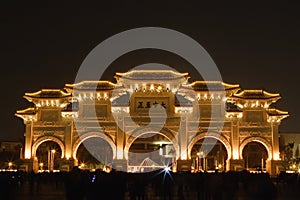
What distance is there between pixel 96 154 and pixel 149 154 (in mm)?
8170

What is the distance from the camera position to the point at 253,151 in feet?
217

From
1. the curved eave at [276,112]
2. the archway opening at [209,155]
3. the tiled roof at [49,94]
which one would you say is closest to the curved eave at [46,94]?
the tiled roof at [49,94]


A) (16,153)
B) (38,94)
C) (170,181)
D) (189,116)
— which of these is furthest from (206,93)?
(16,153)

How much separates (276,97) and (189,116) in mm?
9794

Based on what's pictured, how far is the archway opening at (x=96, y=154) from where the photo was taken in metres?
64.3

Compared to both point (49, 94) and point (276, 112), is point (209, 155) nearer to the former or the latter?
point (276, 112)

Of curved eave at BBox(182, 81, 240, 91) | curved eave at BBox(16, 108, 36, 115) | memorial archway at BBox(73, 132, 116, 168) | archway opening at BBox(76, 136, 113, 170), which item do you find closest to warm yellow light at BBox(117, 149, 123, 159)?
curved eave at BBox(182, 81, 240, 91)

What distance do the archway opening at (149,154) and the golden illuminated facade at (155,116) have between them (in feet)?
21.8

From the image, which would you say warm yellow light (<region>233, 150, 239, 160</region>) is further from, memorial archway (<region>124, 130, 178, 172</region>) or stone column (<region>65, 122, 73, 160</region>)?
stone column (<region>65, 122, 73, 160</region>)

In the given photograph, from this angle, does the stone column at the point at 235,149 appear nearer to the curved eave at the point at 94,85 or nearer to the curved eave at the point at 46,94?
the curved eave at the point at 94,85

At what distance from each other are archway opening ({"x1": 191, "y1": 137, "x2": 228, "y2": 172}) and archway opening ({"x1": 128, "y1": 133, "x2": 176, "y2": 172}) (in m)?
3.12

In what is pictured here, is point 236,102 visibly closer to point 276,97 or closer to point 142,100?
point 276,97

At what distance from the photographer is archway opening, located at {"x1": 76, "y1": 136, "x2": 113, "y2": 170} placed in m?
64.3

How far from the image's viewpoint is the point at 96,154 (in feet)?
222
